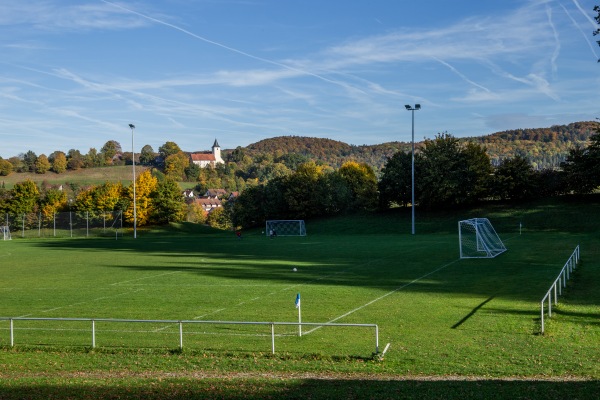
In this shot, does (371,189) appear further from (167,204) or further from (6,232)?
(6,232)

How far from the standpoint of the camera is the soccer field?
17125 mm

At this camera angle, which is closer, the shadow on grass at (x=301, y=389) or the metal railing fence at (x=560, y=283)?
the shadow on grass at (x=301, y=389)

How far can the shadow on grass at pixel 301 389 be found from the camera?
12.1 metres

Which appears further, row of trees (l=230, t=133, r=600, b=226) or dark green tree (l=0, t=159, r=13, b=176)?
dark green tree (l=0, t=159, r=13, b=176)

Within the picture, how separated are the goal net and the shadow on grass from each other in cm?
6723

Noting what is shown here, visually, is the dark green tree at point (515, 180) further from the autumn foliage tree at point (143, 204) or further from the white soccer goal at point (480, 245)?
the autumn foliage tree at point (143, 204)

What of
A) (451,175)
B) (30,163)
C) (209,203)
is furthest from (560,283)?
(30,163)

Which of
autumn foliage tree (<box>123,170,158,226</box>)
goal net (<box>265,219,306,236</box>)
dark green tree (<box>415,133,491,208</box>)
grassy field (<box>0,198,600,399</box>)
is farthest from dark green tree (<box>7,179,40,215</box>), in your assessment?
grassy field (<box>0,198,600,399</box>)

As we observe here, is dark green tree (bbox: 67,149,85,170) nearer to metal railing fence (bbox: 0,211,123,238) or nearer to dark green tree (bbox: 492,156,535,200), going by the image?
metal railing fence (bbox: 0,211,123,238)

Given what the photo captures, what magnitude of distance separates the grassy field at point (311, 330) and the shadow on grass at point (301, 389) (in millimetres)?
45

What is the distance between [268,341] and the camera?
734 inches

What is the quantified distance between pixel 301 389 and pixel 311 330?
23.3ft

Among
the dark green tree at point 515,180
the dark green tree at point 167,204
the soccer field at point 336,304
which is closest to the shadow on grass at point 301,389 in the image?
the soccer field at point 336,304

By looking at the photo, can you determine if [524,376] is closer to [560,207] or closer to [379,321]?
[379,321]
